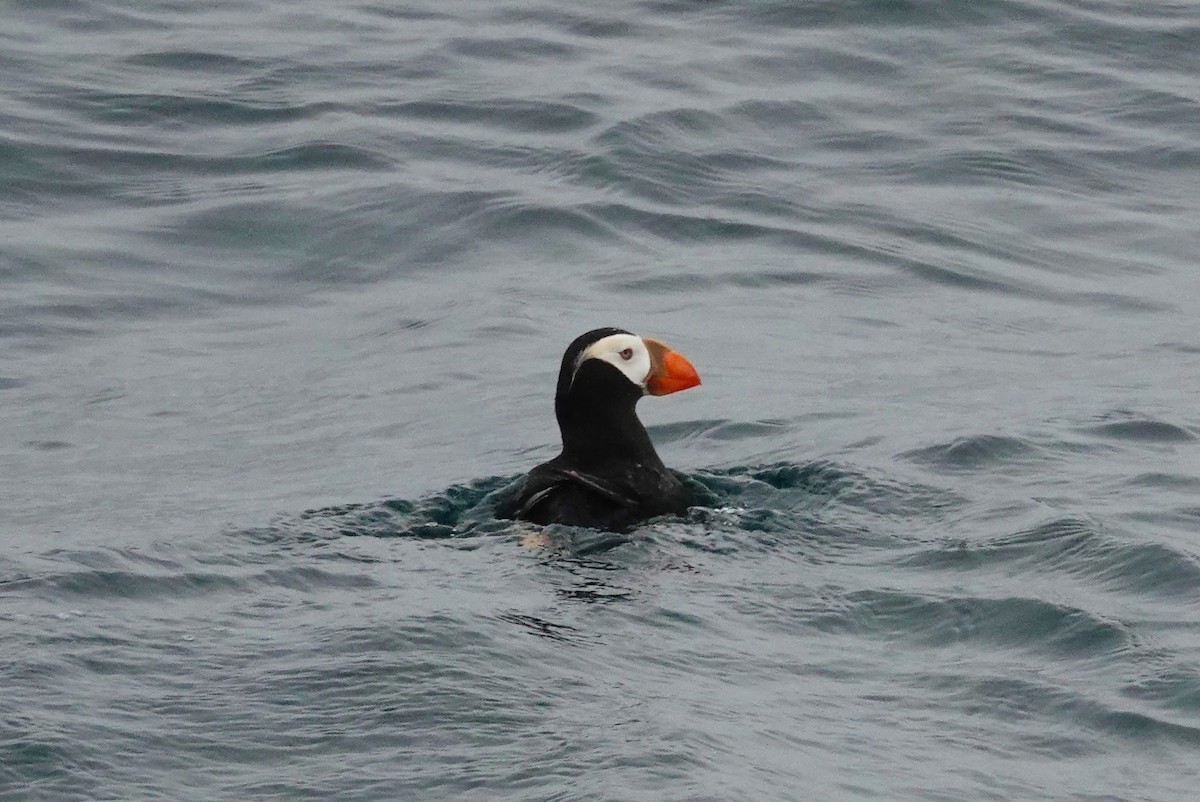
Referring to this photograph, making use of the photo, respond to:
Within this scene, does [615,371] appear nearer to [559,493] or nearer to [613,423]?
[613,423]

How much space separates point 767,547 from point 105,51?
406 inches

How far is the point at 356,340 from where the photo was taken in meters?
12.3

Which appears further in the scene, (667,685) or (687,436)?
(687,436)

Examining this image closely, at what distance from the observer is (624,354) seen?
8961mm

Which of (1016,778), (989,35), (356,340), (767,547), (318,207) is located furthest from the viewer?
(989,35)

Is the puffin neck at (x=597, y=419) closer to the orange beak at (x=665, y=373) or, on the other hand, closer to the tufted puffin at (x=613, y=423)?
the tufted puffin at (x=613, y=423)

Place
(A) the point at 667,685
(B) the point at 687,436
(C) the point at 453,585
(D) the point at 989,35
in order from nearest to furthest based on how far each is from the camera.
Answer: (A) the point at 667,685 → (C) the point at 453,585 → (B) the point at 687,436 → (D) the point at 989,35

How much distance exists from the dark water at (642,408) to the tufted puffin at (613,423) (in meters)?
0.24

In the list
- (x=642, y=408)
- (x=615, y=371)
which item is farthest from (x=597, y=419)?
(x=642, y=408)

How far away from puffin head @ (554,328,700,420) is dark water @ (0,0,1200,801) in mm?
586

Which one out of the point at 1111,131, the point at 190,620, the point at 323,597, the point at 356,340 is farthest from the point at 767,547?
the point at 1111,131

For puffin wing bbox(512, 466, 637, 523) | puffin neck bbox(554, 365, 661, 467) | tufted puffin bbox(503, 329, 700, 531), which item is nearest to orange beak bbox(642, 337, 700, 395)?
tufted puffin bbox(503, 329, 700, 531)

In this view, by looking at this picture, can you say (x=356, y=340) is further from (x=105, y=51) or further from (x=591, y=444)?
(x=105, y=51)

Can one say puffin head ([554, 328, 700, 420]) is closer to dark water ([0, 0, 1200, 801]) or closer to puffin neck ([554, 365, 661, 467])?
puffin neck ([554, 365, 661, 467])
